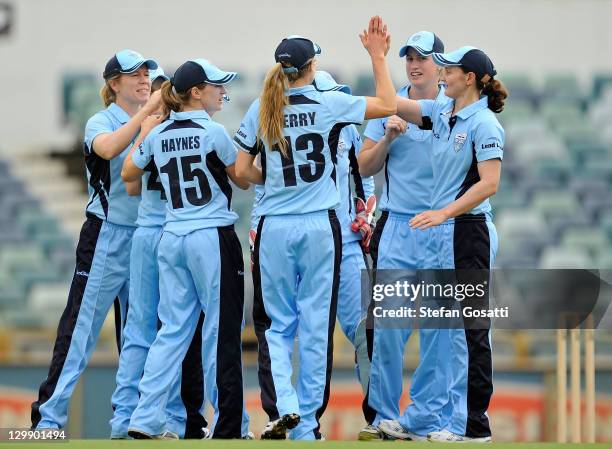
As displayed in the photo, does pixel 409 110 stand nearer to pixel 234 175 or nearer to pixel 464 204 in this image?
pixel 464 204

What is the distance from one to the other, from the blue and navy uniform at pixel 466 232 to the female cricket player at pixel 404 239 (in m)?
0.18

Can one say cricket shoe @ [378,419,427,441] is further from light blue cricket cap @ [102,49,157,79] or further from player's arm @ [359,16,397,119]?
light blue cricket cap @ [102,49,157,79]

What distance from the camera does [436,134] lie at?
659cm

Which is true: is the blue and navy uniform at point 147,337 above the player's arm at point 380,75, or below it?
below

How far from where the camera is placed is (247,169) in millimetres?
6434

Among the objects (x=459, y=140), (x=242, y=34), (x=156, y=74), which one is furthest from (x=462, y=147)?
(x=242, y=34)

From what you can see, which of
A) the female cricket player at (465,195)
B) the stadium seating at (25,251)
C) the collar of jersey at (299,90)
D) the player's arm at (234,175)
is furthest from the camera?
the stadium seating at (25,251)

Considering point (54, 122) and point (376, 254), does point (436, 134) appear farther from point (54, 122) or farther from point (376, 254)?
point (54, 122)

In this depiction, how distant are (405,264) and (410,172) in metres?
0.50

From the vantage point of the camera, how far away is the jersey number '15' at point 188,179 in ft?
21.2

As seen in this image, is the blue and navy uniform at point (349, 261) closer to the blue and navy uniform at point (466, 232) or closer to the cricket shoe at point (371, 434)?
the cricket shoe at point (371, 434)

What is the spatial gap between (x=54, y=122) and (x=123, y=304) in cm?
1036

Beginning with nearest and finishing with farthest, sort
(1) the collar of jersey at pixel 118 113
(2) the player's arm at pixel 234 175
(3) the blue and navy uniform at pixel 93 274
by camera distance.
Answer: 1. (2) the player's arm at pixel 234 175
2. (3) the blue and navy uniform at pixel 93 274
3. (1) the collar of jersey at pixel 118 113

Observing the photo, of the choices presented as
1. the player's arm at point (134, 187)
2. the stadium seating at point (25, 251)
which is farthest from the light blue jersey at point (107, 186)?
the stadium seating at point (25, 251)
